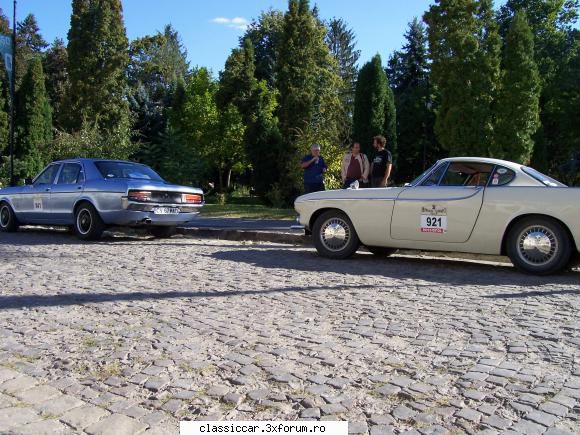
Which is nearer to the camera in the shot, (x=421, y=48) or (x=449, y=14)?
(x=449, y=14)

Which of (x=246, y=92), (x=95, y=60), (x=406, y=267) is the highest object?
(x=95, y=60)

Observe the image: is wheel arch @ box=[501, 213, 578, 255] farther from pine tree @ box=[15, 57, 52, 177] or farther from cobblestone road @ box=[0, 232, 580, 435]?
pine tree @ box=[15, 57, 52, 177]

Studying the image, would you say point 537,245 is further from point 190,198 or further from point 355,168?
point 190,198

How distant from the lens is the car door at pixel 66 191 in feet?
38.3

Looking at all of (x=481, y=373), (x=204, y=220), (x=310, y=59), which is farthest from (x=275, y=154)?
(x=481, y=373)

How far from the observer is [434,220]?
790 centimetres

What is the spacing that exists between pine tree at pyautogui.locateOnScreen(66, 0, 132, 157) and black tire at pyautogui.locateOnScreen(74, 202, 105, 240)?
86.9 feet

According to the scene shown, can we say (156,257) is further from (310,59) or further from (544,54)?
(544,54)

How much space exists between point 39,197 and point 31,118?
97.0 ft

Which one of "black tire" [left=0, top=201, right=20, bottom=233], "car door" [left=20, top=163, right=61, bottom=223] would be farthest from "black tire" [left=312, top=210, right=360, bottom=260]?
"black tire" [left=0, top=201, right=20, bottom=233]

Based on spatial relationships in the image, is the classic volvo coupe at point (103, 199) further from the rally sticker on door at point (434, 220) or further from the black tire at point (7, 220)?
the rally sticker on door at point (434, 220)

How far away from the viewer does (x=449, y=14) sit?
28.3 metres

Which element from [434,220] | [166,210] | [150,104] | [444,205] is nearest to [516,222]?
[444,205]

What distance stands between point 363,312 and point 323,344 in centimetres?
108
